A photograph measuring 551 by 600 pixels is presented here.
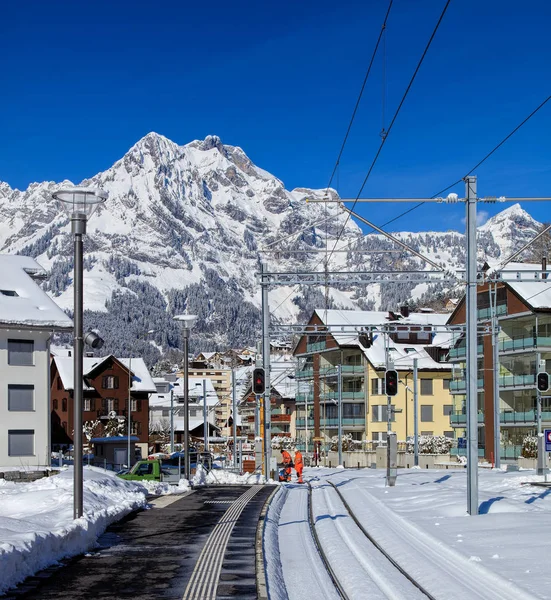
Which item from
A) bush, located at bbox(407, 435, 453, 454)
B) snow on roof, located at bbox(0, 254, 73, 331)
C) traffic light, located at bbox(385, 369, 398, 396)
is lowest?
bush, located at bbox(407, 435, 453, 454)

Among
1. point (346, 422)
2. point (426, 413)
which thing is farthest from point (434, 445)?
point (346, 422)

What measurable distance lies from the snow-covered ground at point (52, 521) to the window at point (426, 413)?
64208mm

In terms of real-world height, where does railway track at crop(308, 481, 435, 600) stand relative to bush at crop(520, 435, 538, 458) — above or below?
above

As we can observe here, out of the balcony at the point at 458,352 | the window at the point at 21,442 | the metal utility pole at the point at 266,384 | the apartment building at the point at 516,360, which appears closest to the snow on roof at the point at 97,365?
the balcony at the point at 458,352

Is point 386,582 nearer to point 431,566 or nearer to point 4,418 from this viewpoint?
point 431,566

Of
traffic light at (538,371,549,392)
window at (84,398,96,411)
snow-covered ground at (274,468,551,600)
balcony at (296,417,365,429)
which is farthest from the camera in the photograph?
window at (84,398,96,411)

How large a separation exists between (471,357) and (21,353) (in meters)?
29.6

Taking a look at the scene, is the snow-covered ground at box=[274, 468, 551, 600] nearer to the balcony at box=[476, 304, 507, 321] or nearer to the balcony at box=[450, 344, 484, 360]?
the balcony at box=[476, 304, 507, 321]

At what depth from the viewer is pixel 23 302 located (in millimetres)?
48969

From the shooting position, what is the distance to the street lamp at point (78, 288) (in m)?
18.4

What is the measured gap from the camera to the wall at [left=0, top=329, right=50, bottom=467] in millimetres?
46844

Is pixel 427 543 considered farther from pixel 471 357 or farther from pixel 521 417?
pixel 521 417

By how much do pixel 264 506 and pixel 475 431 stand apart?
6.27 m

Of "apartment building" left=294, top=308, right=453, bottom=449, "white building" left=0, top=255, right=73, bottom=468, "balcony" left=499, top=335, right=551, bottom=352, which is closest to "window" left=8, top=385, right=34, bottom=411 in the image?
"white building" left=0, top=255, right=73, bottom=468
